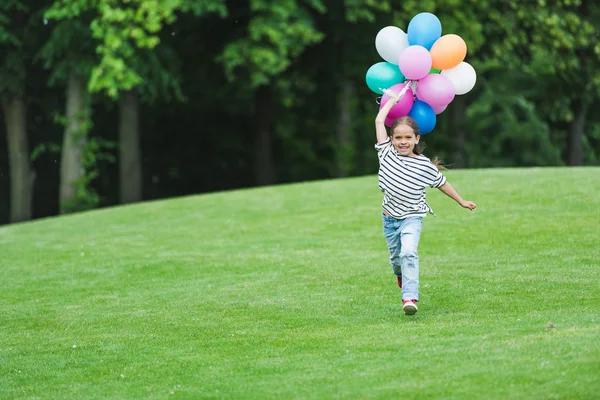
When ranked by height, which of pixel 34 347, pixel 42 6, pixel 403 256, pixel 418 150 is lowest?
pixel 34 347

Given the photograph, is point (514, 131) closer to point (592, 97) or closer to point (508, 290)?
point (592, 97)

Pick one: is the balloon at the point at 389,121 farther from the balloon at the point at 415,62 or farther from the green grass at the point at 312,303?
the green grass at the point at 312,303

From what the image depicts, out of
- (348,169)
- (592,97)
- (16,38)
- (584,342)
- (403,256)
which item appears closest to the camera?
(584,342)

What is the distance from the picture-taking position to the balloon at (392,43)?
30.2 feet

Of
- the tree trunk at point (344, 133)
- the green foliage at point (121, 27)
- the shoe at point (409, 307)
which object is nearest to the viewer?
the shoe at point (409, 307)

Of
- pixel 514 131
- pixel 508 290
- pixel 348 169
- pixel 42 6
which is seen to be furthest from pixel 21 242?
pixel 514 131

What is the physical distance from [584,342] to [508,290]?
2.80 metres

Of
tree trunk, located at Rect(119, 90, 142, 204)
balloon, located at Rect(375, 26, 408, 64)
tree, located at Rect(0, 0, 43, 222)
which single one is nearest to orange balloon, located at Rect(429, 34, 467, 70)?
balloon, located at Rect(375, 26, 408, 64)

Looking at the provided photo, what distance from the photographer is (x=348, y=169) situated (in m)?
28.6

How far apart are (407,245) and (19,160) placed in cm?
2048

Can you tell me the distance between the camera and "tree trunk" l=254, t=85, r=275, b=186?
27766 millimetres

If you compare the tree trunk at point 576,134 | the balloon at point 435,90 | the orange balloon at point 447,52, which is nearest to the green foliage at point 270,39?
the tree trunk at point 576,134

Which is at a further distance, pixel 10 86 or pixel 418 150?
pixel 10 86

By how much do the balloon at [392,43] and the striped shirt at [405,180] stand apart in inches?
34.1
